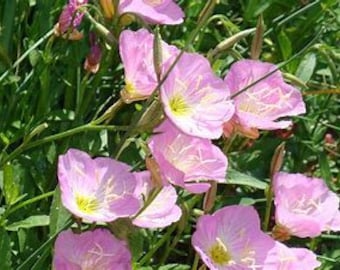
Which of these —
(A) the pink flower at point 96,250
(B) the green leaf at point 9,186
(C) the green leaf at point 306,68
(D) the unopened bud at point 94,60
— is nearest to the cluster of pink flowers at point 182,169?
(A) the pink flower at point 96,250

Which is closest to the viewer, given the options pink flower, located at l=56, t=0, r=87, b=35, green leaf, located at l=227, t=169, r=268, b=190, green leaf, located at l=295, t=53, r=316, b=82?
pink flower, located at l=56, t=0, r=87, b=35

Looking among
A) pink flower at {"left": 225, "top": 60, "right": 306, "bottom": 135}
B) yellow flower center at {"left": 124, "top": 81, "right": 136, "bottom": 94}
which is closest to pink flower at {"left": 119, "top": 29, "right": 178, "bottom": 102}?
yellow flower center at {"left": 124, "top": 81, "right": 136, "bottom": 94}

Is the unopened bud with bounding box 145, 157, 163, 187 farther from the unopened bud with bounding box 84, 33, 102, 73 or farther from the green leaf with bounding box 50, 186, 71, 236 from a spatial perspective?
the unopened bud with bounding box 84, 33, 102, 73

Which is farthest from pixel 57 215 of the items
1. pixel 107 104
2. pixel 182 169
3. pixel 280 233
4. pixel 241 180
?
pixel 107 104

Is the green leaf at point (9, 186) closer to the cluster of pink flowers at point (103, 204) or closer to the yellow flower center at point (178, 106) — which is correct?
the cluster of pink flowers at point (103, 204)

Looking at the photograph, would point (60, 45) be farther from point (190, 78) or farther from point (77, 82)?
point (190, 78)

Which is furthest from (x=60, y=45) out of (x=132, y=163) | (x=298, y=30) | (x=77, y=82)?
(x=298, y=30)
